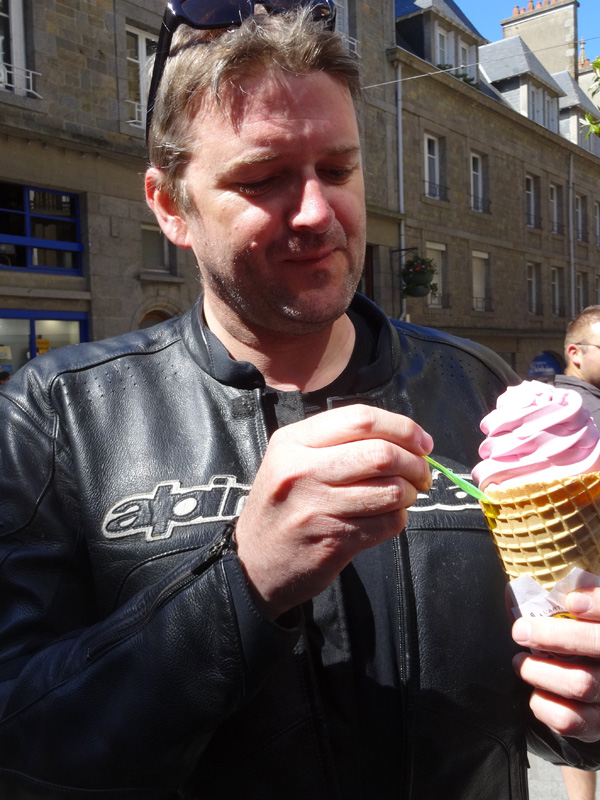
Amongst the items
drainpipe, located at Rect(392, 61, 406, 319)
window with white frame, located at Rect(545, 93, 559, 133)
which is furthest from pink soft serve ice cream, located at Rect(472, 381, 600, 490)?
window with white frame, located at Rect(545, 93, 559, 133)

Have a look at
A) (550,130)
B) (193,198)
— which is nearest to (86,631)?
(193,198)

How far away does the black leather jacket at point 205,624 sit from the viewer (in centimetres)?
121

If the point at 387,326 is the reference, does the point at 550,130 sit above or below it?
above

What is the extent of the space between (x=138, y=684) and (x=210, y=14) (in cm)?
144

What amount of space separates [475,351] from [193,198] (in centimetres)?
Answer: 84

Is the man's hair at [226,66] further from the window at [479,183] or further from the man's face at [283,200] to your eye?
the window at [479,183]

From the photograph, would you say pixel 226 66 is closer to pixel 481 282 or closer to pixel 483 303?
pixel 483 303

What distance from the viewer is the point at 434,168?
19734 mm

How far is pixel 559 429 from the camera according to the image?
1521mm

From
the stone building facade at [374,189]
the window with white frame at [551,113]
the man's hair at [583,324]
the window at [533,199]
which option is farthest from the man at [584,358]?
the window with white frame at [551,113]

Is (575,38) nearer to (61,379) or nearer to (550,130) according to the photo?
(550,130)

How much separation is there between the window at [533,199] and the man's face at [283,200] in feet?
79.6

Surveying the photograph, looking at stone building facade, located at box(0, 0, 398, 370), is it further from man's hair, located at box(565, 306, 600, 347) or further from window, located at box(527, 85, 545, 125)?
window, located at box(527, 85, 545, 125)

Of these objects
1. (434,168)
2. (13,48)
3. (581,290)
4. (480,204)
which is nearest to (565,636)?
(13,48)
